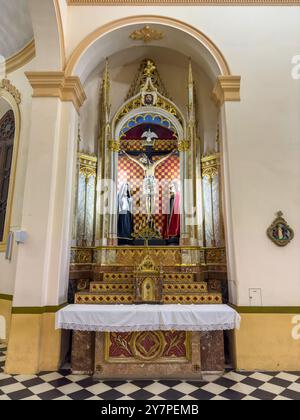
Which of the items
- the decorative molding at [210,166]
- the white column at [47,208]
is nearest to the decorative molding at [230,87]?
the decorative molding at [210,166]

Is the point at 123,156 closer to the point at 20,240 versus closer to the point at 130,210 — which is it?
the point at 130,210

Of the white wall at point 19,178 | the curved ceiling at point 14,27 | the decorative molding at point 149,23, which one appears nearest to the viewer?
the decorative molding at point 149,23

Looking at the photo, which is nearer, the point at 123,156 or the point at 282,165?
the point at 282,165

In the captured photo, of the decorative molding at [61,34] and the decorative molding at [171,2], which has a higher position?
the decorative molding at [171,2]

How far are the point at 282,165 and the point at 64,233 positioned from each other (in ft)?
11.4

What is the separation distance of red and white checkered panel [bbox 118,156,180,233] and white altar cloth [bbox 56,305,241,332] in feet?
7.03

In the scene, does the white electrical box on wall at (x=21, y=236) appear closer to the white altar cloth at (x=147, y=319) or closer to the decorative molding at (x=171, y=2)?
the white altar cloth at (x=147, y=319)

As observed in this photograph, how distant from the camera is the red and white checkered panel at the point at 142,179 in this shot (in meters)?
5.41

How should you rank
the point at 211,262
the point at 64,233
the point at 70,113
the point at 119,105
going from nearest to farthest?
the point at 64,233
the point at 70,113
the point at 211,262
the point at 119,105

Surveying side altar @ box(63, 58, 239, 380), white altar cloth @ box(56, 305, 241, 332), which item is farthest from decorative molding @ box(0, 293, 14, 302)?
white altar cloth @ box(56, 305, 241, 332)

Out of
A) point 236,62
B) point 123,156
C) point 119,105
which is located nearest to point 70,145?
point 123,156

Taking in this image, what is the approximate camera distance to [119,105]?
5812 mm

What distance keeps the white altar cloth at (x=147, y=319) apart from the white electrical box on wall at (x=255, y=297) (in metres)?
0.58

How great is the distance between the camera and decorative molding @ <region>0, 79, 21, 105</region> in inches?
215
